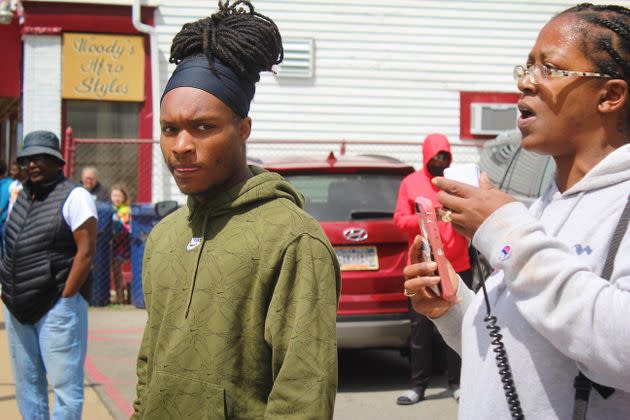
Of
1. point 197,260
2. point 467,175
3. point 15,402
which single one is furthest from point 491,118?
point 467,175

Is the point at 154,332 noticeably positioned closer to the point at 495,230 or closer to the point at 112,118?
the point at 495,230

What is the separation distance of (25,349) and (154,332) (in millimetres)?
2817

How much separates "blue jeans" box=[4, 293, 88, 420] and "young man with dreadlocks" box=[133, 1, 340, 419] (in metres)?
2.54

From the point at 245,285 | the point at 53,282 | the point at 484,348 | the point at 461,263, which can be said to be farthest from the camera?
the point at 461,263

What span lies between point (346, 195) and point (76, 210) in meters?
2.77

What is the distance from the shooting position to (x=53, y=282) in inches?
201

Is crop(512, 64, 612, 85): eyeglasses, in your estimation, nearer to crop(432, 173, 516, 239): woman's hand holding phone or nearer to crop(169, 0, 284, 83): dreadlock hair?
crop(432, 173, 516, 239): woman's hand holding phone

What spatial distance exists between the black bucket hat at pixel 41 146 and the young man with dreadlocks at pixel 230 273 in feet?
9.26

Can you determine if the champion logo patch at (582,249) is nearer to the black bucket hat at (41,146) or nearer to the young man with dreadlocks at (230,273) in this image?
the young man with dreadlocks at (230,273)

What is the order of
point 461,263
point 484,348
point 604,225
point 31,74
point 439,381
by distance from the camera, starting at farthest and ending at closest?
1. point 31,74
2. point 439,381
3. point 461,263
4. point 484,348
5. point 604,225

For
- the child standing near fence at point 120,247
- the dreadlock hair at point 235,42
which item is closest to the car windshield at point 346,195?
the dreadlock hair at point 235,42

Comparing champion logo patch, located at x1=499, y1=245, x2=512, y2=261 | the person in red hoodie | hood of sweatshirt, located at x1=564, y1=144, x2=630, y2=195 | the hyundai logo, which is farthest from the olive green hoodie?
Answer: the hyundai logo

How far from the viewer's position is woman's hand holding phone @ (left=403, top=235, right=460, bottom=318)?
216cm

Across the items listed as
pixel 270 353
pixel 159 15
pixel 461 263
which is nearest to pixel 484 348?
pixel 270 353
